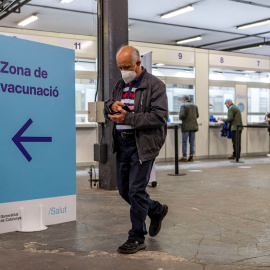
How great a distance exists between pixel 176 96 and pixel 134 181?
920 cm

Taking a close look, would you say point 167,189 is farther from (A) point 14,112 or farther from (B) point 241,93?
(B) point 241,93

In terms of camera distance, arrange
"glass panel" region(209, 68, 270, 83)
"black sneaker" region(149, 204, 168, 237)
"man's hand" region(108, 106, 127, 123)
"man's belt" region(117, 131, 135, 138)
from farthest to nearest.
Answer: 1. "glass panel" region(209, 68, 270, 83)
2. "black sneaker" region(149, 204, 168, 237)
3. "man's belt" region(117, 131, 135, 138)
4. "man's hand" region(108, 106, 127, 123)

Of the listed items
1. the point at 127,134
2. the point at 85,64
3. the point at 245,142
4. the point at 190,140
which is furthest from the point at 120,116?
→ the point at 245,142

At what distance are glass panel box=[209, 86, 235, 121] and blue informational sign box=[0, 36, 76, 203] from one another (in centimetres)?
895

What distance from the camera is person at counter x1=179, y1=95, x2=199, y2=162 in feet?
38.8

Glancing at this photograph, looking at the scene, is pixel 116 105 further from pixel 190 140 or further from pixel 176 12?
pixel 176 12

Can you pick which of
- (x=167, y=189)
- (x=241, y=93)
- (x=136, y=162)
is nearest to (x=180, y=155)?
(x=241, y=93)

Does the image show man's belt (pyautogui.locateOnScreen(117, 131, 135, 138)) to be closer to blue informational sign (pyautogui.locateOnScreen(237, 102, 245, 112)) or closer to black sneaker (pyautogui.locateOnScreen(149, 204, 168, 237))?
black sneaker (pyautogui.locateOnScreen(149, 204, 168, 237))

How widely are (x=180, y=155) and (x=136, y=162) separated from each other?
8.97m

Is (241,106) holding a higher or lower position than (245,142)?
higher

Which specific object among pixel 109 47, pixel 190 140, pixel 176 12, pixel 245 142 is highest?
pixel 176 12

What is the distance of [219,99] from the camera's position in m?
13.5

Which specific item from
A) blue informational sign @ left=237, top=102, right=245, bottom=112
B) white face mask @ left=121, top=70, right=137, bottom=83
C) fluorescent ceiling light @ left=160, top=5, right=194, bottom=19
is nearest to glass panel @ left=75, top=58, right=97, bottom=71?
fluorescent ceiling light @ left=160, top=5, right=194, bottom=19

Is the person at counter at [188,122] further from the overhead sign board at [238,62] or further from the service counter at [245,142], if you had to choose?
the overhead sign board at [238,62]
